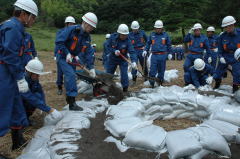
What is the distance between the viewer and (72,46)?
4238 millimetres

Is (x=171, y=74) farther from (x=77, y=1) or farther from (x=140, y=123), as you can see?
(x=77, y=1)

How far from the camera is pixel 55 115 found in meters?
3.49

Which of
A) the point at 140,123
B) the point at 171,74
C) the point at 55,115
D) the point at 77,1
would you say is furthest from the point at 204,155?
the point at 77,1

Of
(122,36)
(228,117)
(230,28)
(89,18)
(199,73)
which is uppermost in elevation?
(89,18)

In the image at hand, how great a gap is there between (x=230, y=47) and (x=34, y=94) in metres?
4.12

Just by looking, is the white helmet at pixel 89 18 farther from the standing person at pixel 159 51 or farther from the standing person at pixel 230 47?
the standing person at pixel 230 47

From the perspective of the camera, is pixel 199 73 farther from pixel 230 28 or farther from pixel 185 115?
pixel 185 115

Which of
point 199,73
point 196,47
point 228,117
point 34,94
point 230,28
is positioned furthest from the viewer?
point 196,47

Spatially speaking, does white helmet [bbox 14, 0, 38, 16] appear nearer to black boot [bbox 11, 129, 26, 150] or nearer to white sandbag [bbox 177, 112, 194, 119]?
black boot [bbox 11, 129, 26, 150]

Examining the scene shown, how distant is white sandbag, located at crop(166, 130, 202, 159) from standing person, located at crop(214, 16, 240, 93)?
300 cm

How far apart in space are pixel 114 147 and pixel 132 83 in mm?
4129

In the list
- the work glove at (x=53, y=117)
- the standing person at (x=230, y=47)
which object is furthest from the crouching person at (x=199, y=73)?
the work glove at (x=53, y=117)

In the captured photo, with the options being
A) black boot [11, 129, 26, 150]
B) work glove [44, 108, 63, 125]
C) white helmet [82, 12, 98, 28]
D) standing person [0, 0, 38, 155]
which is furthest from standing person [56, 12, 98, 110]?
standing person [0, 0, 38, 155]

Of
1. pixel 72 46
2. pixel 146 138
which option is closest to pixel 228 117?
pixel 146 138
